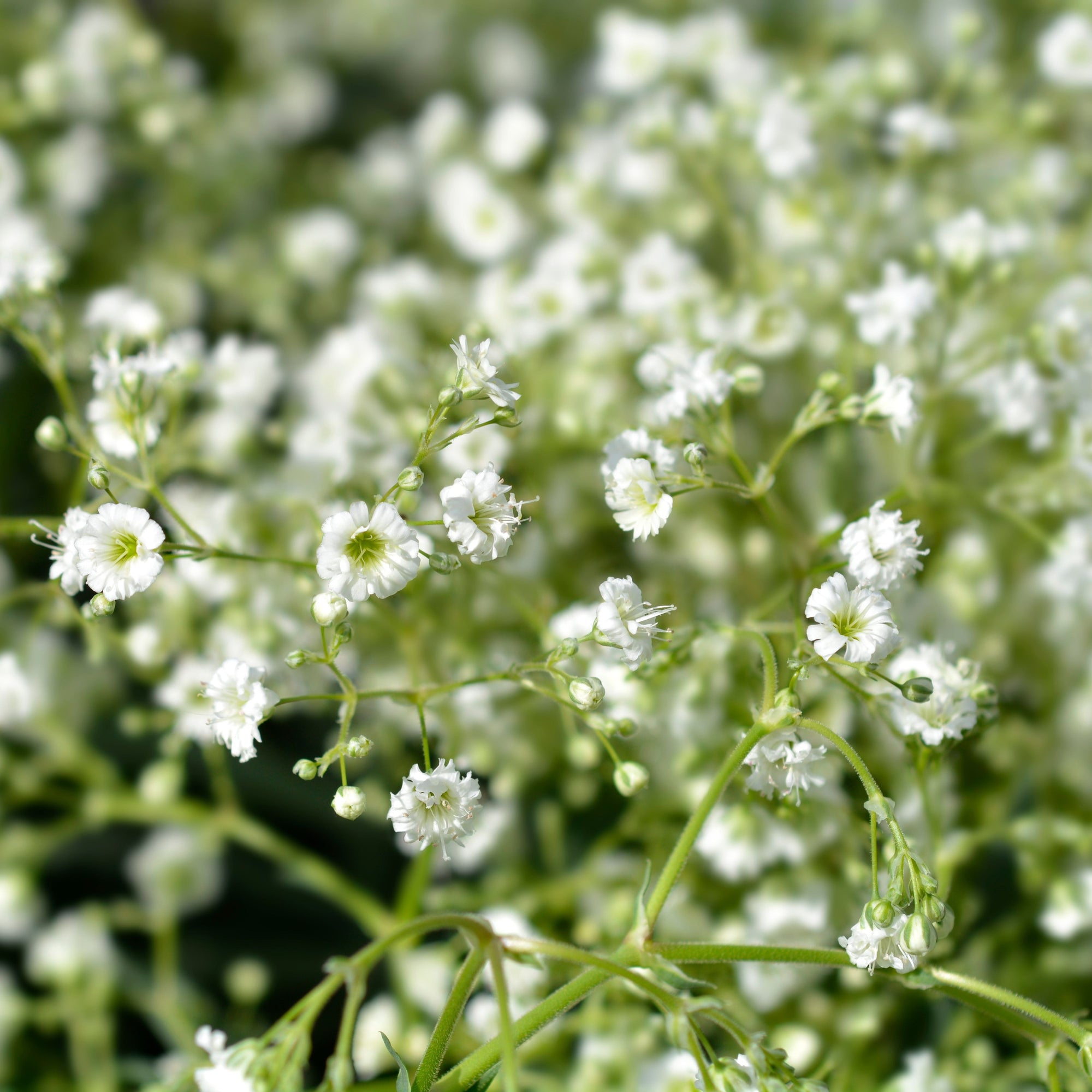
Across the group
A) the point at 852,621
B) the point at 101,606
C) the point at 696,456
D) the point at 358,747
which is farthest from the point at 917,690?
the point at 101,606

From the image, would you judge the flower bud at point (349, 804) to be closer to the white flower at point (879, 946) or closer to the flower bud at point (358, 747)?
the flower bud at point (358, 747)

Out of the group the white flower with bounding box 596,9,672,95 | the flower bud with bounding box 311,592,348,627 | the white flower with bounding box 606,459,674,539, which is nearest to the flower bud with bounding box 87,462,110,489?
the flower bud with bounding box 311,592,348,627

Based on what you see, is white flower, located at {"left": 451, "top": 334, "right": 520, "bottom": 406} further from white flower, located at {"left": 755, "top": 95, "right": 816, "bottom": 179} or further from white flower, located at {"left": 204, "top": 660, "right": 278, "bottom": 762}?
white flower, located at {"left": 755, "top": 95, "right": 816, "bottom": 179}

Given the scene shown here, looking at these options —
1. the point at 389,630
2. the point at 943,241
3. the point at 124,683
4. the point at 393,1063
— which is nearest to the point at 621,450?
the point at 389,630

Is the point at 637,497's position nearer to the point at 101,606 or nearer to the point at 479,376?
the point at 479,376


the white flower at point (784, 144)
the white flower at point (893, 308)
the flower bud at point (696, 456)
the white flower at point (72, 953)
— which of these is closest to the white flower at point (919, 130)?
the white flower at point (784, 144)

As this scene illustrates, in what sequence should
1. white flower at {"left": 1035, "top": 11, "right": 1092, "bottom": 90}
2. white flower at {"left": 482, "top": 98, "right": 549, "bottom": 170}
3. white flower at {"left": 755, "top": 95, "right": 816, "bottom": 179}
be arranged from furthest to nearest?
1. white flower at {"left": 482, "top": 98, "right": 549, "bottom": 170}
2. white flower at {"left": 1035, "top": 11, "right": 1092, "bottom": 90}
3. white flower at {"left": 755, "top": 95, "right": 816, "bottom": 179}
